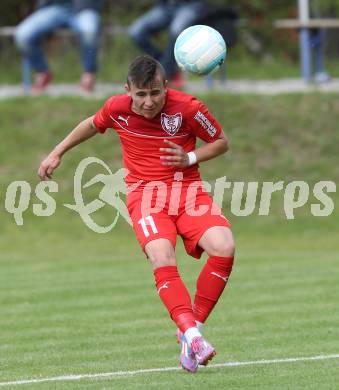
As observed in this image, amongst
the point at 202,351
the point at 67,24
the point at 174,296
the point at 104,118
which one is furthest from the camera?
the point at 67,24

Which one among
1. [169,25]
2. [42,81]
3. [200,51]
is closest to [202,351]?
[200,51]

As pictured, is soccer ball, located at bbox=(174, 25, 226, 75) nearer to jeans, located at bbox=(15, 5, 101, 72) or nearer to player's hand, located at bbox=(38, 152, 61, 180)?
player's hand, located at bbox=(38, 152, 61, 180)

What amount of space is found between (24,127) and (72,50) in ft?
10.9

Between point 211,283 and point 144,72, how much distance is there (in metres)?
1.49

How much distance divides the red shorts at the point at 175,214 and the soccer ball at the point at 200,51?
0.82 m

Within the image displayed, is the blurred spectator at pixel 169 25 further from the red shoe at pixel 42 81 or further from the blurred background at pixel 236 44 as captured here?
the blurred background at pixel 236 44

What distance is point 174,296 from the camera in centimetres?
772

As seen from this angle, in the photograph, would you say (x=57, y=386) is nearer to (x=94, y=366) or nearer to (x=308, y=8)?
(x=94, y=366)

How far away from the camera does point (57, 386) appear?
7395 mm

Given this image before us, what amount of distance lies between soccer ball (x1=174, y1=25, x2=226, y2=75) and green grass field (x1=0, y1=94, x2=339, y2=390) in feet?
6.74

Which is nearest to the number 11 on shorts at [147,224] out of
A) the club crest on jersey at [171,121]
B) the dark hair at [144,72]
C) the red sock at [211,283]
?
the red sock at [211,283]

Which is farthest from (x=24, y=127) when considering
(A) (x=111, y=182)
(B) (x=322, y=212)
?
(B) (x=322, y=212)

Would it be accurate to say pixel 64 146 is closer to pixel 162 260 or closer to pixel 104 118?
pixel 104 118

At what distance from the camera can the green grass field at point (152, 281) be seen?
8102 millimetres
